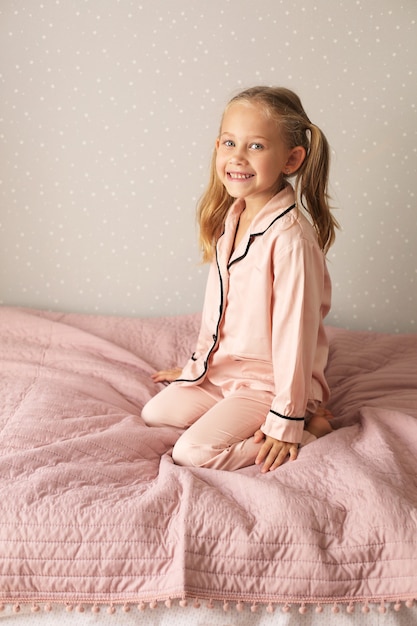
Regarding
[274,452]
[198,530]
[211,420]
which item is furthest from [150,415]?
[198,530]

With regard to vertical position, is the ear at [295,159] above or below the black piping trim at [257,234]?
above

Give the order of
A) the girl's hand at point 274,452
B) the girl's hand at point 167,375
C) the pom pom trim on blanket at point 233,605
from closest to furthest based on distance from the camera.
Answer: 1. the pom pom trim on blanket at point 233,605
2. the girl's hand at point 274,452
3. the girl's hand at point 167,375

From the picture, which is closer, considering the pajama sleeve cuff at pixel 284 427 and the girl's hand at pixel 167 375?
the pajama sleeve cuff at pixel 284 427

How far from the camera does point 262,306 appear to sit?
4.94 ft

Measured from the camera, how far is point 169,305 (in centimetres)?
225

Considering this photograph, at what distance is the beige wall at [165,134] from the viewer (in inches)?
79.4

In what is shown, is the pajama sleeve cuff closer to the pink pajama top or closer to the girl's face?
the pink pajama top

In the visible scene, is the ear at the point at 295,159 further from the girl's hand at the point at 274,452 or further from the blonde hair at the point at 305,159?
the girl's hand at the point at 274,452

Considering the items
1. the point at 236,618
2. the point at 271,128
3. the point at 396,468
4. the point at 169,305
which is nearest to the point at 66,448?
the point at 236,618

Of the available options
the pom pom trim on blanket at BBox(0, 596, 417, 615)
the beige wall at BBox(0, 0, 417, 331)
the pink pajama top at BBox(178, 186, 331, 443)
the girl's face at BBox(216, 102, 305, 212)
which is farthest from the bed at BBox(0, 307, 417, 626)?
the beige wall at BBox(0, 0, 417, 331)

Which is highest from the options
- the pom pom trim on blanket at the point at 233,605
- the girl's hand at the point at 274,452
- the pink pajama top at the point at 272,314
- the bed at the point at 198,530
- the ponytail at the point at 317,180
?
the ponytail at the point at 317,180

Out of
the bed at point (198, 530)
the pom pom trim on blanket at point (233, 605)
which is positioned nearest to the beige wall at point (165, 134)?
the bed at point (198, 530)

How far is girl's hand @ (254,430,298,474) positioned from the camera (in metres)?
1.40

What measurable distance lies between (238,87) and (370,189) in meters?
0.47
